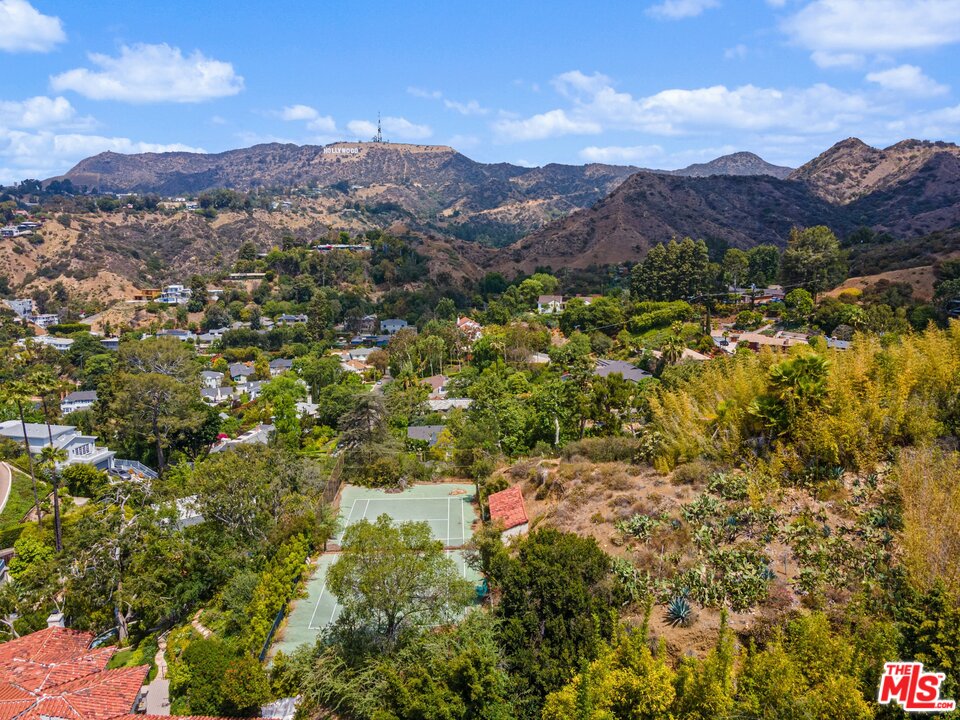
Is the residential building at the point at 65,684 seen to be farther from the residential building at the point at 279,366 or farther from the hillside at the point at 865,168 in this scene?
the hillside at the point at 865,168

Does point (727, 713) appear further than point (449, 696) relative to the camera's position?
No

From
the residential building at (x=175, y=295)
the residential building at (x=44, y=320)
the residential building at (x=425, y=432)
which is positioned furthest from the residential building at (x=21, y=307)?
the residential building at (x=425, y=432)

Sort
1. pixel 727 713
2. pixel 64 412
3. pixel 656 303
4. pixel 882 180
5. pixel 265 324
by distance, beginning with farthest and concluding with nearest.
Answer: pixel 882 180 → pixel 265 324 → pixel 656 303 → pixel 64 412 → pixel 727 713

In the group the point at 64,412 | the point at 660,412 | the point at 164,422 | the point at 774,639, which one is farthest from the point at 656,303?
the point at 64,412

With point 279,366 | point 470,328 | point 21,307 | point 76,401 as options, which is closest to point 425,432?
point 470,328

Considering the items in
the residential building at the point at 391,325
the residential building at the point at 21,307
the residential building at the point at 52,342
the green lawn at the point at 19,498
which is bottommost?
the green lawn at the point at 19,498

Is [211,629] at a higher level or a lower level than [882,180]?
lower

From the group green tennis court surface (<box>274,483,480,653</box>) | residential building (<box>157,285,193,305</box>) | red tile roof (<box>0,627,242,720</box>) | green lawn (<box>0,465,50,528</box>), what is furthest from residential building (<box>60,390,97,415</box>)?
red tile roof (<box>0,627,242,720</box>)

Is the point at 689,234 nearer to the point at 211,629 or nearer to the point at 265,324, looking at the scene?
the point at 265,324

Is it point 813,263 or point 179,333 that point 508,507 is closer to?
point 813,263
